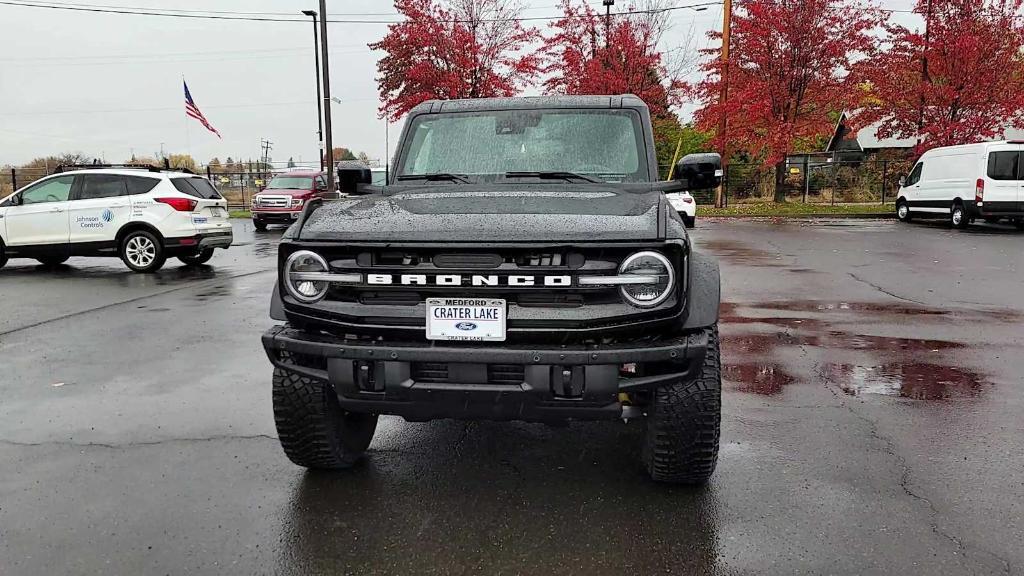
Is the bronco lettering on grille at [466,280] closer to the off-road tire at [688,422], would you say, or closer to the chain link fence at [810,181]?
the off-road tire at [688,422]

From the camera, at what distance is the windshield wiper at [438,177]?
14.6 feet

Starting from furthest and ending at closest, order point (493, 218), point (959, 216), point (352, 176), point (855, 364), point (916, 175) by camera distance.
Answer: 1. point (916, 175)
2. point (959, 216)
3. point (855, 364)
4. point (352, 176)
5. point (493, 218)

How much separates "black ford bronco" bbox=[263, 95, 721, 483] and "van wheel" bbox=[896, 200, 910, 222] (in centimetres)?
2298

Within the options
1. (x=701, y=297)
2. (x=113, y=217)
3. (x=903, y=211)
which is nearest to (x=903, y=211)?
(x=903, y=211)

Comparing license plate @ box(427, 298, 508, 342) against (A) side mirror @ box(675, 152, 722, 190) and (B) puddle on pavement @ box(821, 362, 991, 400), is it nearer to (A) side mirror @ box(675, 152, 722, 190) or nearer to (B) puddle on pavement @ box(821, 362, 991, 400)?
(A) side mirror @ box(675, 152, 722, 190)

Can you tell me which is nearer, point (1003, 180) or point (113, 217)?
point (113, 217)

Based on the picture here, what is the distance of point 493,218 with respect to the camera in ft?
10.7

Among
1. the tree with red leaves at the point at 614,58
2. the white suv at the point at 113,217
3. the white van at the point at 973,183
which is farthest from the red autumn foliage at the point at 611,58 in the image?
the white suv at the point at 113,217

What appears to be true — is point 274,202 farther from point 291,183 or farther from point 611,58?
point 611,58

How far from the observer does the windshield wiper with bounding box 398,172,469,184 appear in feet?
14.6

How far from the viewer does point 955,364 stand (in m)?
6.07

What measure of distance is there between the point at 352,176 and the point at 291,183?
19.5 m

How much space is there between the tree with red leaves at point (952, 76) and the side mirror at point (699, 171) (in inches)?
952

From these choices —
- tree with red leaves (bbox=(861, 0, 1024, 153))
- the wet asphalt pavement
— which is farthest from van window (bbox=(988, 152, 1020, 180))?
the wet asphalt pavement
